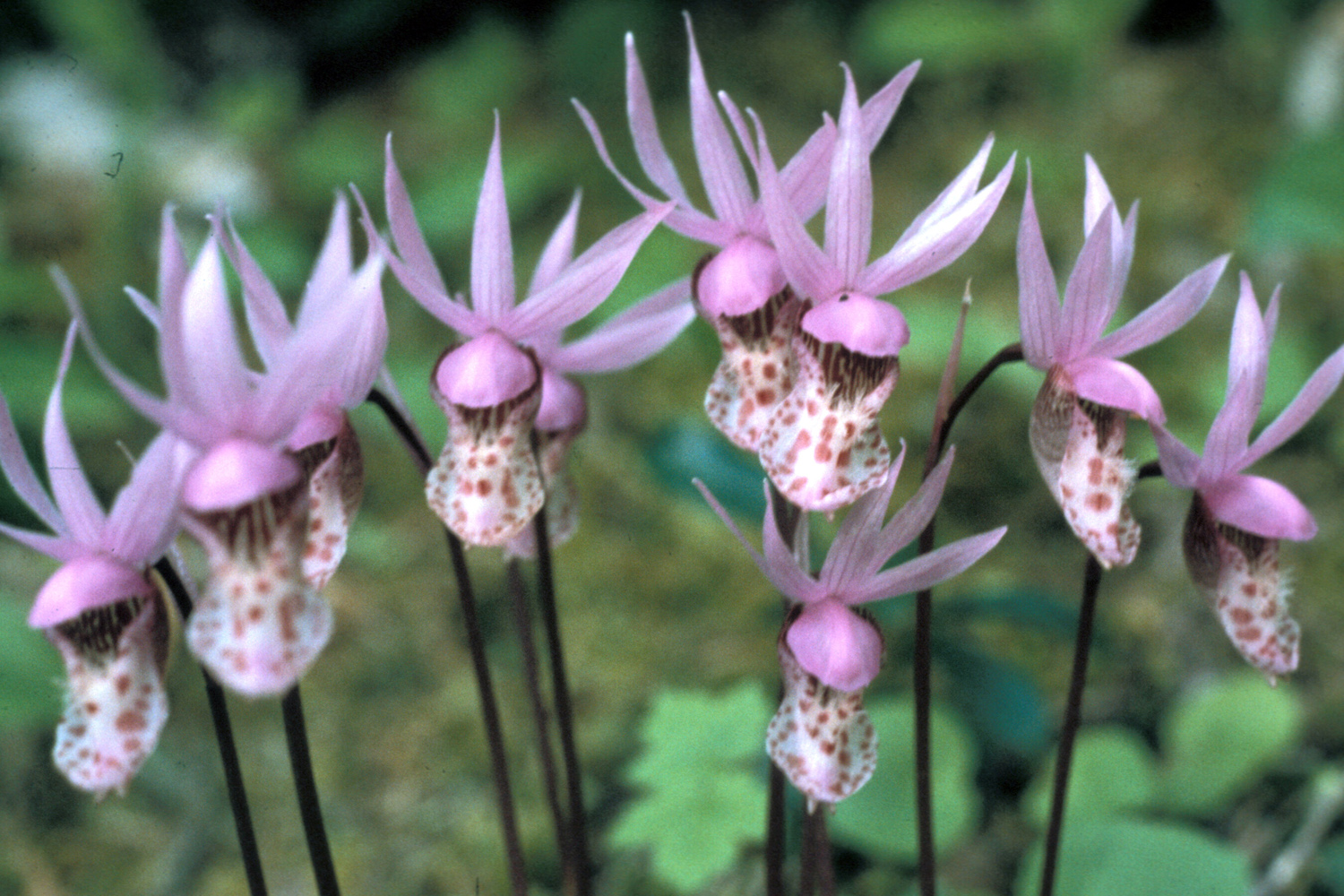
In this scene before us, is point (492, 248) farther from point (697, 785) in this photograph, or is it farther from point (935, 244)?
point (697, 785)

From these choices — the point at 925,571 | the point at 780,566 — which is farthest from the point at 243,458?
the point at 925,571

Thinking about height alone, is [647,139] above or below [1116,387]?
above

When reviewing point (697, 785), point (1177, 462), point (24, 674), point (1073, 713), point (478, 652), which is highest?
point (1177, 462)

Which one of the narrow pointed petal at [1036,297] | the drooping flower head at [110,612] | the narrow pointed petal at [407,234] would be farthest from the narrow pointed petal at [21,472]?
the narrow pointed petal at [1036,297]

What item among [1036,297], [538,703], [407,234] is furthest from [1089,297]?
[538,703]

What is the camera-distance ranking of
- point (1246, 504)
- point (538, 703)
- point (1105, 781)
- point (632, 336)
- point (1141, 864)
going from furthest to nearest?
point (1105, 781), point (1141, 864), point (538, 703), point (632, 336), point (1246, 504)

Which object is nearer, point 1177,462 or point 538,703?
point 1177,462

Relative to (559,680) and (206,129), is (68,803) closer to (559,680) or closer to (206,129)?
(559,680)

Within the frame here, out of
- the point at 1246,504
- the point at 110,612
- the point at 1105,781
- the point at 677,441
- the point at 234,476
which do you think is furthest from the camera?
the point at 677,441
